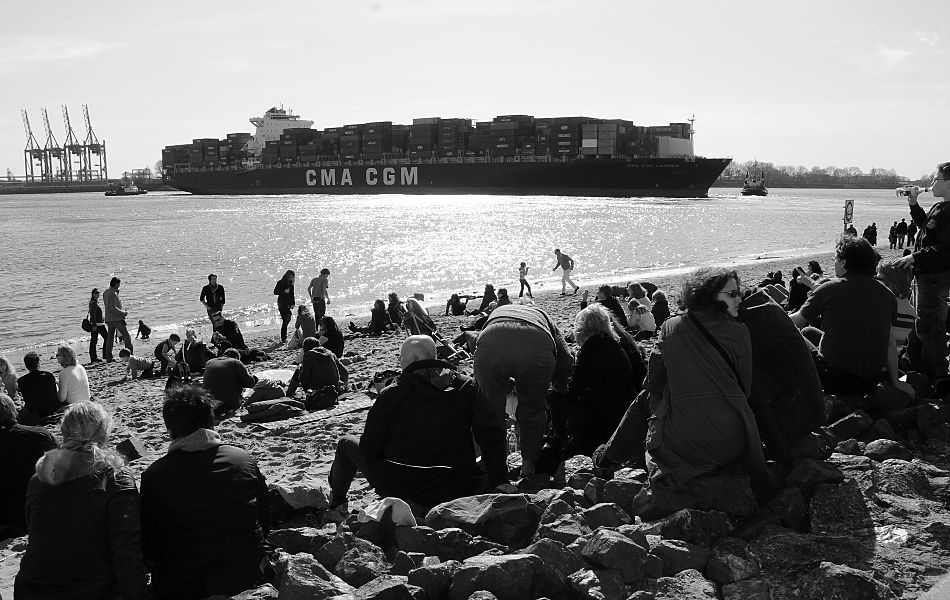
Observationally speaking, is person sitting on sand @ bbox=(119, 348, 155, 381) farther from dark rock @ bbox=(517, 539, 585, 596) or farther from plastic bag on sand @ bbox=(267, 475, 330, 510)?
dark rock @ bbox=(517, 539, 585, 596)

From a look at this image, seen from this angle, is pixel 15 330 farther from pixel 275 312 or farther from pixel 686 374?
pixel 686 374

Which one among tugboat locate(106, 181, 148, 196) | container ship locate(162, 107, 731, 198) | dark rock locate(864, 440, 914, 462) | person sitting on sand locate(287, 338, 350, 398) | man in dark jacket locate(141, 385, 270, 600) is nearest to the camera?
man in dark jacket locate(141, 385, 270, 600)

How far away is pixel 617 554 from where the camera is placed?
273cm

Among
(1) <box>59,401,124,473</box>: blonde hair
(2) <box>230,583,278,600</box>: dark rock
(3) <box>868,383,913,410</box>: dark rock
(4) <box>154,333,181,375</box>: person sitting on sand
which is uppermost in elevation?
(1) <box>59,401,124,473</box>: blonde hair

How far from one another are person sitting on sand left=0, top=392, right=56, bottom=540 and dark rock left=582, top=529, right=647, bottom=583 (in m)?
2.98

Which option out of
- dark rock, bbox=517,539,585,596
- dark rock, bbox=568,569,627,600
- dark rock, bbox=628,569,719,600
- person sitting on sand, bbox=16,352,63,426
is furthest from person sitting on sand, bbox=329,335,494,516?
person sitting on sand, bbox=16,352,63,426

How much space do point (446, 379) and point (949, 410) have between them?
9.21 feet

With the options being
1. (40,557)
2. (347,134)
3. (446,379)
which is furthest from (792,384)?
(347,134)

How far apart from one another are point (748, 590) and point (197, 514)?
6.75ft

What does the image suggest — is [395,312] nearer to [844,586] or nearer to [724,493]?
[724,493]

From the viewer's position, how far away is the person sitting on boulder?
420 cm

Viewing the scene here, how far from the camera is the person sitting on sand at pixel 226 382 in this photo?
7117 millimetres

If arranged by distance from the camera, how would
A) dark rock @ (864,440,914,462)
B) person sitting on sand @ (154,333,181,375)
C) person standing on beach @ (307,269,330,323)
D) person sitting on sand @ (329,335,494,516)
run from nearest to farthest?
person sitting on sand @ (329,335,494,516), dark rock @ (864,440,914,462), person sitting on sand @ (154,333,181,375), person standing on beach @ (307,269,330,323)

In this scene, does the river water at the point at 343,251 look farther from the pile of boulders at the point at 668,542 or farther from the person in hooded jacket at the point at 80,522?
the pile of boulders at the point at 668,542
